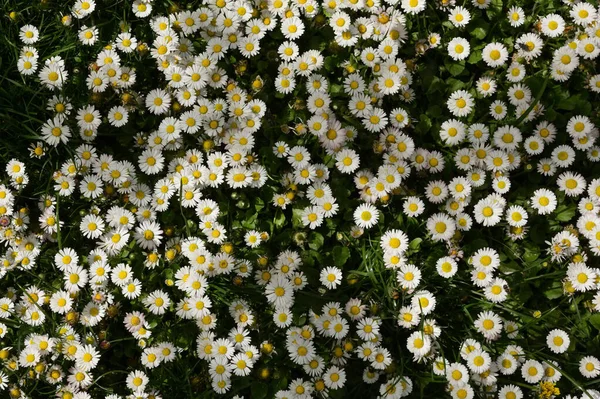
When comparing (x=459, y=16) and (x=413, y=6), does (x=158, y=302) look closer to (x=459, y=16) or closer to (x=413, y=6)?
(x=413, y=6)

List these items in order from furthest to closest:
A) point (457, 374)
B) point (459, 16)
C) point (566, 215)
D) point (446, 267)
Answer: point (459, 16)
point (566, 215)
point (446, 267)
point (457, 374)

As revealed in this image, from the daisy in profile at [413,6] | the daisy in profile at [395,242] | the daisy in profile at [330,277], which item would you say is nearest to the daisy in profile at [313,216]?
the daisy in profile at [330,277]

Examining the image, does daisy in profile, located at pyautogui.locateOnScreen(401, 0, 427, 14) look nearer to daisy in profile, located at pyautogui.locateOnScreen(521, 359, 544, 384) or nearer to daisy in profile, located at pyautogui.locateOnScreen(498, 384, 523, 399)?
daisy in profile, located at pyautogui.locateOnScreen(521, 359, 544, 384)

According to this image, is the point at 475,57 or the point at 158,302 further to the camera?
the point at 475,57

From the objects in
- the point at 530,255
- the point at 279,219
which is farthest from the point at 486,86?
the point at 279,219

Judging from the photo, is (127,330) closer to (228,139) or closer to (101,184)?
(101,184)

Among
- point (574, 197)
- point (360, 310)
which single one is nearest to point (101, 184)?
point (360, 310)
